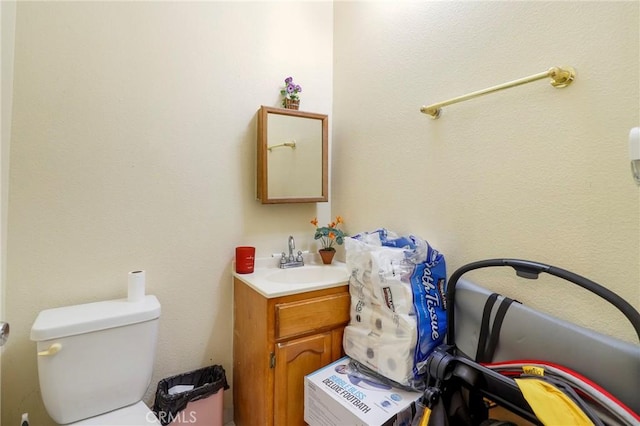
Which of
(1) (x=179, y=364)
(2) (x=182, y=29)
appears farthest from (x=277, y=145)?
(1) (x=179, y=364)

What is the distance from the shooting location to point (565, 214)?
1.00 m

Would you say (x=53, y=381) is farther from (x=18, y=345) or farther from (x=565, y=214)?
(x=565, y=214)

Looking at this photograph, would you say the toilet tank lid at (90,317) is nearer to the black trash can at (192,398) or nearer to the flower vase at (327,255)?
the black trash can at (192,398)

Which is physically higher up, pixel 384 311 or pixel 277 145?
pixel 277 145

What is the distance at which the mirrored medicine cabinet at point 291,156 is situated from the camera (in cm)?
176

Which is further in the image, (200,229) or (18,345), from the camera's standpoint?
(200,229)

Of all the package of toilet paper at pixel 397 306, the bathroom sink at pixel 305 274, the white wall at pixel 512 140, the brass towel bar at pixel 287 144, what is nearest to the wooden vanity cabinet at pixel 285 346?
the package of toilet paper at pixel 397 306

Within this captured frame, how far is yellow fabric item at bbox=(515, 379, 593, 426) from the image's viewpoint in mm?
747

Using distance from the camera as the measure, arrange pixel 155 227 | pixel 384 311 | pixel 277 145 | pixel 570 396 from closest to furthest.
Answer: pixel 570 396
pixel 384 311
pixel 155 227
pixel 277 145

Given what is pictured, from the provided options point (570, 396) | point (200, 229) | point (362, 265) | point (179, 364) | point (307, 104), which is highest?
point (307, 104)

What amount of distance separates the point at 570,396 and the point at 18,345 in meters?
2.02

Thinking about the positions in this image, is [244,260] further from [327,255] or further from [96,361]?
[96,361]

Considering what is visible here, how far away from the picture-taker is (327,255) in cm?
193

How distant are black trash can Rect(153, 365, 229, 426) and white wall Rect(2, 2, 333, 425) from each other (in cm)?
7
